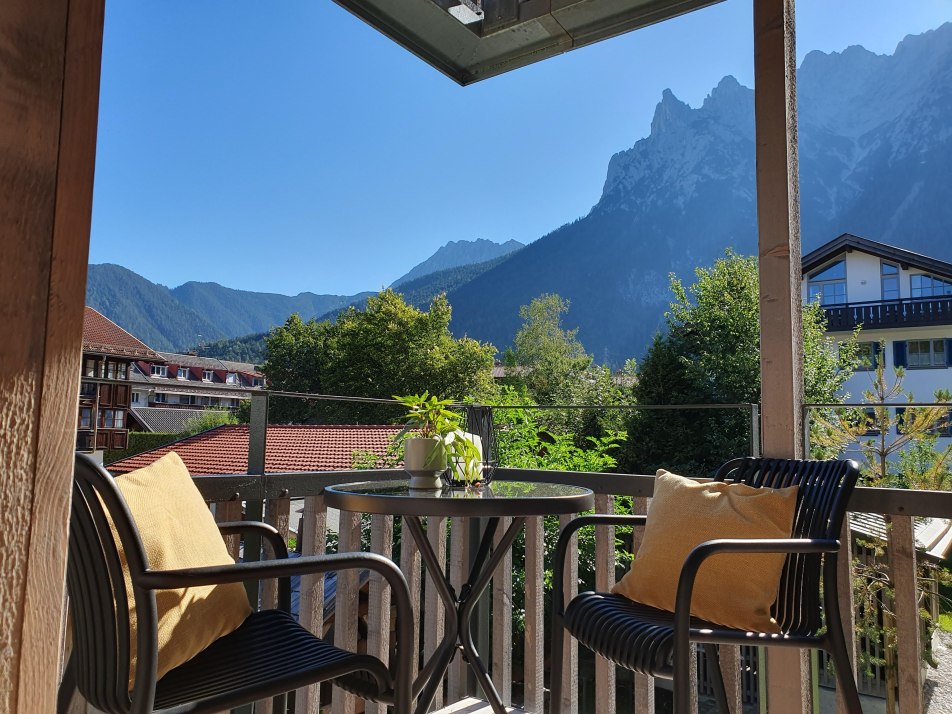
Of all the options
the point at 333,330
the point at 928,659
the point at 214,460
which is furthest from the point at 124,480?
Result: the point at 333,330

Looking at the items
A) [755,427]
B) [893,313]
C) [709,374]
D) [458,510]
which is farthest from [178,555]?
[893,313]

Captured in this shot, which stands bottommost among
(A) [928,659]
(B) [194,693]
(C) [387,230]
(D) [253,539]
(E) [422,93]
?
(A) [928,659]

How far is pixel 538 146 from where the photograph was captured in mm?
62469

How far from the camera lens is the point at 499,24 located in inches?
90.3

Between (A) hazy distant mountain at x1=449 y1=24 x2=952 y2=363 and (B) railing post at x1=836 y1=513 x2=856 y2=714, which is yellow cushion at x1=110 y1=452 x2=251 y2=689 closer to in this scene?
(B) railing post at x1=836 y1=513 x2=856 y2=714

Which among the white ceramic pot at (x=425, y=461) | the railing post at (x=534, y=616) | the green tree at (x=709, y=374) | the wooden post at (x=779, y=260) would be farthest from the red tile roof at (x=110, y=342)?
the wooden post at (x=779, y=260)

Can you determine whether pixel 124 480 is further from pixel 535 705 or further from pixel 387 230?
pixel 387 230

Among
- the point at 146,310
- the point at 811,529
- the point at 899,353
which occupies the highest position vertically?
the point at 146,310

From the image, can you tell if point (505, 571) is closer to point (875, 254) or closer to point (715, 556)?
point (715, 556)

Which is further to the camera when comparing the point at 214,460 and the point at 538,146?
the point at 538,146

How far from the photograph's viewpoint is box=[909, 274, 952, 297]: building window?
67.3ft

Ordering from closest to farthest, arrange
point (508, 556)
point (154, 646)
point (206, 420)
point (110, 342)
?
point (154, 646) < point (508, 556) < point (110, 342) < point (206, 420)

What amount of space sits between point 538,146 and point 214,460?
55.1 metres

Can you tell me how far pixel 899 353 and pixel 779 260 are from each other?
22350 millimetres
